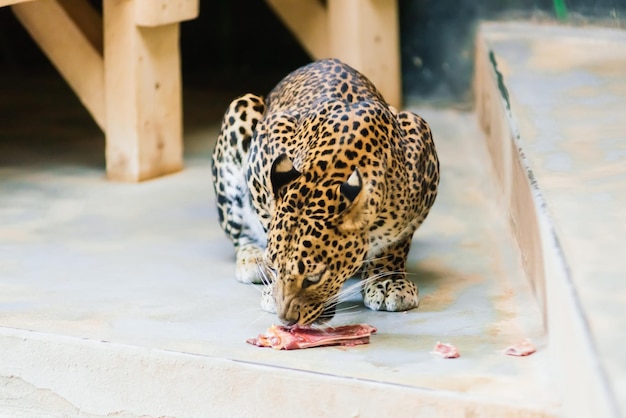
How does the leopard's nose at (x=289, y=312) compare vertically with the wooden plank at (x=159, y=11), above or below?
below

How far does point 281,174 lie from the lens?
3.79 m

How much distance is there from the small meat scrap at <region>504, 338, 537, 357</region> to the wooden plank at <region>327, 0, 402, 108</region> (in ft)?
13.2

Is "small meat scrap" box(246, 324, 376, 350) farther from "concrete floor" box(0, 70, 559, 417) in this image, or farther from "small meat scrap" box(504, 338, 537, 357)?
"small meat scrap" box(504, 338, 537, 357)

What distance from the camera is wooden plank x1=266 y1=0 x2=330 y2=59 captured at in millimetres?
7625

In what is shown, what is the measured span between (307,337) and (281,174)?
534mm

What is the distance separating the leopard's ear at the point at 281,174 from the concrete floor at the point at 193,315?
50 centimetres

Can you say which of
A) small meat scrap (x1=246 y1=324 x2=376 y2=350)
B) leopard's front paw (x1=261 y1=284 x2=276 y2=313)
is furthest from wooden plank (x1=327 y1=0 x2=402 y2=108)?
small meat scrap (x1=246 y1=324 x2=376 y2=350)

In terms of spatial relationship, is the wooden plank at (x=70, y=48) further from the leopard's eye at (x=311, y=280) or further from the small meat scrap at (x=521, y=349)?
Result: the small meat scrap at (x=521, y=349)

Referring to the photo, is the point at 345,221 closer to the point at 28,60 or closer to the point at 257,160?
the point at 257,160

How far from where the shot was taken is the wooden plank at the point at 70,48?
631 centimetres

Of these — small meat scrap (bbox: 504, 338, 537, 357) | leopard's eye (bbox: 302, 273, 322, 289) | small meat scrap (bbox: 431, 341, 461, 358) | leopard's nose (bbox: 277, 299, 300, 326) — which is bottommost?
small meat scrap (bbox: 431, 341, 461, 358)

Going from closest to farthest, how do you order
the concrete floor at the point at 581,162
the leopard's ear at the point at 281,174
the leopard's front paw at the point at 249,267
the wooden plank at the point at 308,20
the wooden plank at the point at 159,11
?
the concrete floor at the point at 581,162
the leopard's ear at the point at 281,174
the leopard's front paw at the point at 249,267
the wooden plank at the point at 159,11
the wooden plank at the point at 308,20

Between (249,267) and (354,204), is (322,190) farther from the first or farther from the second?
(249,267)

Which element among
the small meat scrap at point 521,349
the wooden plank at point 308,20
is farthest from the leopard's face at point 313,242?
the wooden plank at point 308,20
